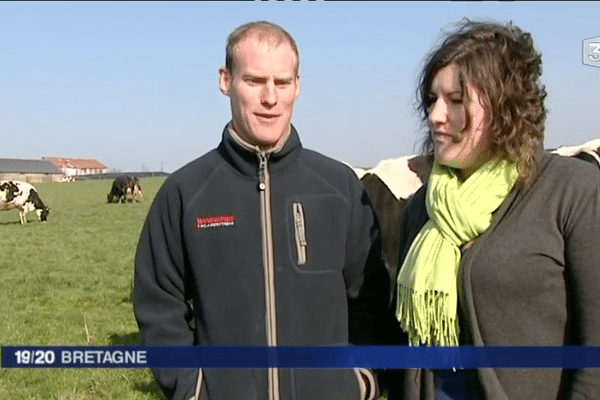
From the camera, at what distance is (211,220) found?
2.21 meters

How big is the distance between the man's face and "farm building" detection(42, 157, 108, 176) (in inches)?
3094

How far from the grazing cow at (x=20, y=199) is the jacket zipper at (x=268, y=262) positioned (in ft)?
70.5

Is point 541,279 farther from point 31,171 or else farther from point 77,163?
point 77,163

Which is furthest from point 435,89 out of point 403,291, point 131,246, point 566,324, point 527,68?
point 131,246

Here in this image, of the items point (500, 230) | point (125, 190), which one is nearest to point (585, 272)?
point (500, 230)

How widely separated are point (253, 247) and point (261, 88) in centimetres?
52

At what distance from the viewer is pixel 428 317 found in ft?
6.52

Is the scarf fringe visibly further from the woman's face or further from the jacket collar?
the jacket collar

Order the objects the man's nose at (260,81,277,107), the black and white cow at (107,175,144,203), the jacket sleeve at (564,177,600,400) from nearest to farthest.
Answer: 1. the jacket sleeve at (564,177,600,400)
2. the man's nose at (260,81,277,107)
3. the black and white cow at (107,175,144,203)

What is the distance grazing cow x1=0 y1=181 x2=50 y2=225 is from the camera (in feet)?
72.2

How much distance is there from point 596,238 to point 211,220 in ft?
3.80

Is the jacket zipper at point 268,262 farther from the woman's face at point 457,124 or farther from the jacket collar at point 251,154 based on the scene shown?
the woman's face at point 457,124

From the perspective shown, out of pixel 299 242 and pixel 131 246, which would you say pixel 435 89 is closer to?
pixel 299 242

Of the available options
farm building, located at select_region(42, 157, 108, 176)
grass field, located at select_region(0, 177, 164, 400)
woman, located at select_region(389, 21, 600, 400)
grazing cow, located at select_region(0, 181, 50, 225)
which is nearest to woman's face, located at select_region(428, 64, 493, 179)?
woman, located at select_region(389, 21, 600, 400)
